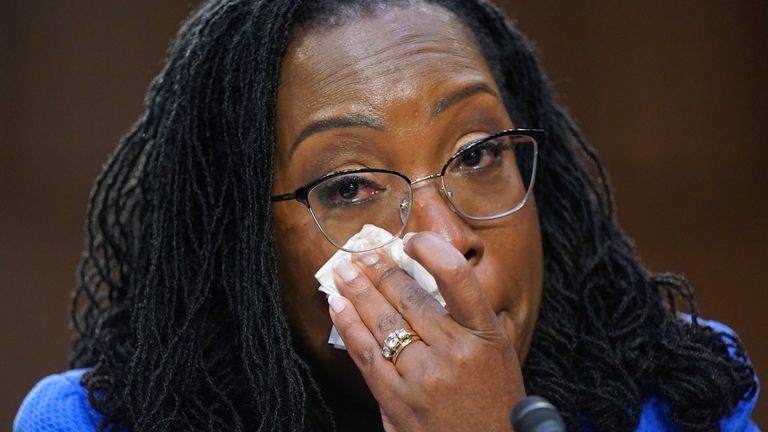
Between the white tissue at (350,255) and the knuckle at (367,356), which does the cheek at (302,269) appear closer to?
the white tissue at (350,255)

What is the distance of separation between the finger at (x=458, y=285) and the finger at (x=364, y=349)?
14cm

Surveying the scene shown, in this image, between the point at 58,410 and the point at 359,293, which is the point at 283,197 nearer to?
the point at 359,293

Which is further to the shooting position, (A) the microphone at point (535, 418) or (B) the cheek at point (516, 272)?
(B) the cheek at point (516, 272)

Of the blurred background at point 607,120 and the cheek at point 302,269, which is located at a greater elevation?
the cheek at point 302,269

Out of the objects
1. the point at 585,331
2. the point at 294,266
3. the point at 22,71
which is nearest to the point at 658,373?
the point at 585,331

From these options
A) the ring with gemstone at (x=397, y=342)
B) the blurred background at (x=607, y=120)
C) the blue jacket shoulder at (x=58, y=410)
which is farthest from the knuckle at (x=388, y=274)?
the blurred background at (x=607, y=120)

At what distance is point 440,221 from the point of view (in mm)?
1690

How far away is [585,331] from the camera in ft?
6.53

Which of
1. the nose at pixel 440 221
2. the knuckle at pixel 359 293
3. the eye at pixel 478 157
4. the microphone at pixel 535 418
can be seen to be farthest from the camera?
the eye at pixel 478 157

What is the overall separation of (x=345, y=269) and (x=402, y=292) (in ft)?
0.46

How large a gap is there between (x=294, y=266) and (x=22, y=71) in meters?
2.46

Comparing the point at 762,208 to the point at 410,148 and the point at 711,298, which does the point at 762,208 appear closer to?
the point at 711,298

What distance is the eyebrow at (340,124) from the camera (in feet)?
5.64

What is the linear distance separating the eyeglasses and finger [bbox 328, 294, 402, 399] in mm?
153
